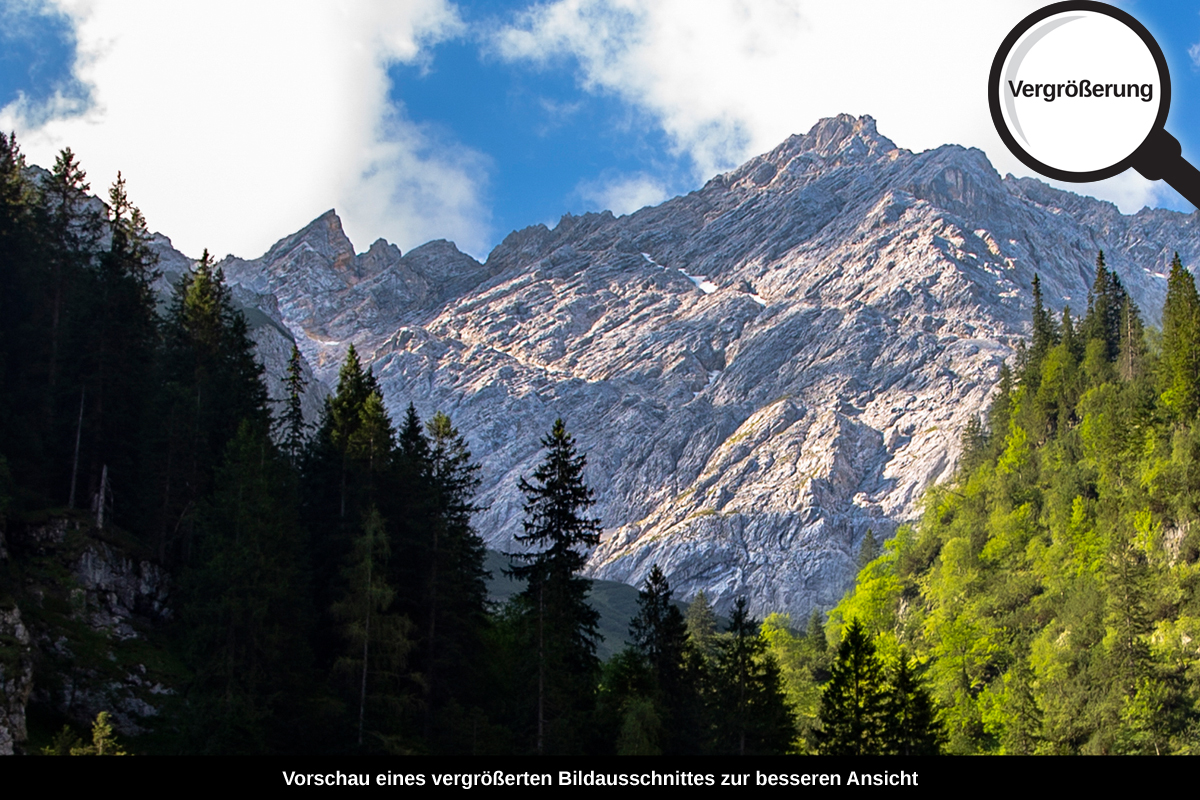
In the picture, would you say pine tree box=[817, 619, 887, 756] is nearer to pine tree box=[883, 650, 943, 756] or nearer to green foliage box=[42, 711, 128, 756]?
pine tree box=[883, 650, 943, 756]

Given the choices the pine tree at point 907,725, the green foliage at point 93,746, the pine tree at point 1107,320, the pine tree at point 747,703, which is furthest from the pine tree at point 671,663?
the pine tree at point 1107,320

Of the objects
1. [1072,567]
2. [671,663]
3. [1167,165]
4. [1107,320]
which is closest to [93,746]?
[671,663]

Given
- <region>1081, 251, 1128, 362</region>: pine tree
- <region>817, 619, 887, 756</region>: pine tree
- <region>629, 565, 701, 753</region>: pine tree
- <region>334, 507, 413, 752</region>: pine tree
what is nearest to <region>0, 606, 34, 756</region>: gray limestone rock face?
<region>334, 507, 413, 752</region>: pine tree

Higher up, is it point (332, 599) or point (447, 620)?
point (332, 599)

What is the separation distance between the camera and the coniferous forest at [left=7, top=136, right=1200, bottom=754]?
4200cm

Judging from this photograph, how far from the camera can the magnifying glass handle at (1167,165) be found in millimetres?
5113

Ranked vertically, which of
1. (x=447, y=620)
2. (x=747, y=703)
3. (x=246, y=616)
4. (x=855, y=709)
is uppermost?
(x=447, y=620)

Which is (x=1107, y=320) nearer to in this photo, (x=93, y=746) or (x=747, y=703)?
(x=747, y=703)

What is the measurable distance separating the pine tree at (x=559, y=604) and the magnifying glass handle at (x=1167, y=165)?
134ft

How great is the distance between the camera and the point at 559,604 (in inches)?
1893

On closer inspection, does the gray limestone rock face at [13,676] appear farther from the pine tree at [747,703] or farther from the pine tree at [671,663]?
the pine tree at [747,703]

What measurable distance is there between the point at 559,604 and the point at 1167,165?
4452 cm

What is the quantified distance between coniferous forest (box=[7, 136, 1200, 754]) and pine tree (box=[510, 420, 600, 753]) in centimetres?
18

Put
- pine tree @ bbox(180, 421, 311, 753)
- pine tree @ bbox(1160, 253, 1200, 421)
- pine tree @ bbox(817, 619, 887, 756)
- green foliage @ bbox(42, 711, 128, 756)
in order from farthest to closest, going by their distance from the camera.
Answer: pine tree @ bbox(1160, 253, 1200, 421)
pine tree @ bbox(817, 619, 887, 756)
pine tree @ bbox(180, 421, 311, 753)
green foliage @ bbox(42, 711, 128, 756)
